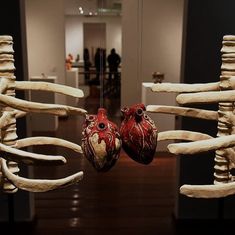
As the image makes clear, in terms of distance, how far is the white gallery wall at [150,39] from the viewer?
5691mm

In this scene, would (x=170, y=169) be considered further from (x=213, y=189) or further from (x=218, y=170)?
(x=213, y=189)

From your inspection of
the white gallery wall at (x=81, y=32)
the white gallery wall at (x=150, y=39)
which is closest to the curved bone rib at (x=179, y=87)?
the white gallery wall at (x=150, y=39)

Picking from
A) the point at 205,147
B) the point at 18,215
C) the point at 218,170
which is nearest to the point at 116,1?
the point at 18,215

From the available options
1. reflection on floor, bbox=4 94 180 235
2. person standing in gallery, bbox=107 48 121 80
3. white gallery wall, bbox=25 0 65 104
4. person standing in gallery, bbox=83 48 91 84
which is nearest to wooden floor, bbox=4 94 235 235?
reflection on floor, bbox=4 94 180 235

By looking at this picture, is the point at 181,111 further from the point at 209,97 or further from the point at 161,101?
the point at 161,101

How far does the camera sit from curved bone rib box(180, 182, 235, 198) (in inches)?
42.4

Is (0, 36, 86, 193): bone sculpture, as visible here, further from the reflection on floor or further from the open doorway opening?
the open doorway opening

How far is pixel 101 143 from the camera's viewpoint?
1.17m

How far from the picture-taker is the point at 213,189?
→ 3.62ft

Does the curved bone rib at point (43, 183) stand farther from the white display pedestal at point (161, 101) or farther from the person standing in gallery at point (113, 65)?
the person standing in gallery at point (113, 65)

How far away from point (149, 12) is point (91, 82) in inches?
177

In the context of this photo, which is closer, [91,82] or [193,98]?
[193,98]

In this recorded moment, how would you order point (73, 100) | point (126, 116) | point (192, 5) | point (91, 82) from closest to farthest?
1. point (126, 116)
2. point (192, 5)
3. point (73, 100)
4. point (91, 82)

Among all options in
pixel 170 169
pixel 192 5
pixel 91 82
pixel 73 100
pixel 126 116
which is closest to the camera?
pixel 126 116
